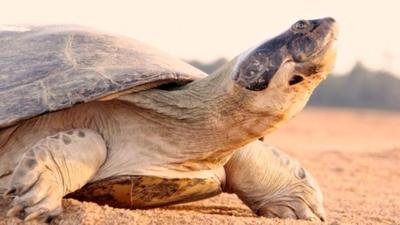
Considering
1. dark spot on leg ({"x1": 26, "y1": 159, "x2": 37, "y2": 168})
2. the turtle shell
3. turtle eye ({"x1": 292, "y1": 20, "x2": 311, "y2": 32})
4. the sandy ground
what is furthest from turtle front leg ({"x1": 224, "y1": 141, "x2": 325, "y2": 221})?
dark spot on leg ({"x1": 26, "y1": 159, "x2": 37, "y2": 168})

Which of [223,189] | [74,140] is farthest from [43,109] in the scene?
[223,189]

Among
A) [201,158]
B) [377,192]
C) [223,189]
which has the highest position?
[201,158]

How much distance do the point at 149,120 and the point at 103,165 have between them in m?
0.36

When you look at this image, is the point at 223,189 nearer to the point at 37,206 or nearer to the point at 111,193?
the point at 111,193

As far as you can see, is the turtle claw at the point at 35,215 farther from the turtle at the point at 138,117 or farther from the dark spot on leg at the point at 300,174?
the dark spot on leg at the point at 300,174

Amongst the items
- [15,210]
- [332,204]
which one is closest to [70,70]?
[15,210]

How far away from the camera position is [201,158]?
14.9ft

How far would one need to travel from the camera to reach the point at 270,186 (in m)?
5.06

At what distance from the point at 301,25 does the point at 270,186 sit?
1299 mm

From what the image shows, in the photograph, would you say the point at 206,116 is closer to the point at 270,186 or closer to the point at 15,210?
the point at 270,186

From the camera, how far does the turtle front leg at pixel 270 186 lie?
497 cm

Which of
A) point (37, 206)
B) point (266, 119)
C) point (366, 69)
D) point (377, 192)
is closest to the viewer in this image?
point (37, 206)

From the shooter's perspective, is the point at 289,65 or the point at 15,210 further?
the point at 289,65

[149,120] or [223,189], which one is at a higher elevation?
[149,120]
